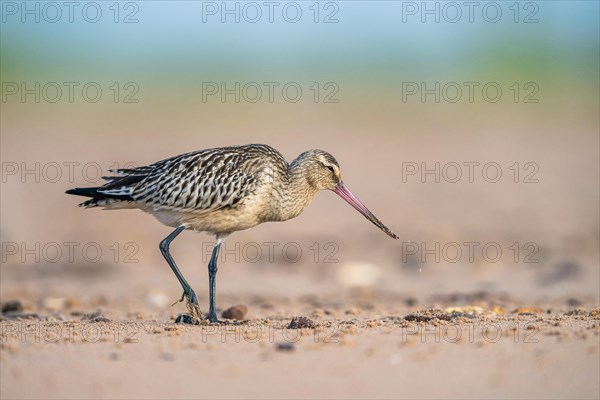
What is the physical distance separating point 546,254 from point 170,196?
761cm

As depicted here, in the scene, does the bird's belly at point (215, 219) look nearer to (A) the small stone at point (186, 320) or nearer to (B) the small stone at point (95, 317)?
(A) the small stone at point (186, 320)

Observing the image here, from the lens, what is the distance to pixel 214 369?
25.4 ft

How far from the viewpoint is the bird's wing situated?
10719 millimetres

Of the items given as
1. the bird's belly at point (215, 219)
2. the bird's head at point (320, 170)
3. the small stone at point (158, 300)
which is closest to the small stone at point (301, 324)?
the bird's belly at point (215, 219)

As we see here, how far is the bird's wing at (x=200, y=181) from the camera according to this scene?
35.2ft

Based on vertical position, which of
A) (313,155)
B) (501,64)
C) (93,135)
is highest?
(501,64)

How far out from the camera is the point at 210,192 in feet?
35.2

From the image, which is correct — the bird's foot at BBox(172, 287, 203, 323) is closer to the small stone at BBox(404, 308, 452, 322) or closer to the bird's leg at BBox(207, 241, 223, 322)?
the bird's leg at BBox(207, 241, 223, 322)

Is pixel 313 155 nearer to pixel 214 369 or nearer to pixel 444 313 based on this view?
pixel 444 313

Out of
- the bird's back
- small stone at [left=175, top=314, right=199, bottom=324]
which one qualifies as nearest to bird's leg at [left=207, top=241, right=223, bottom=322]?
small stone at [left=175, top=314, right=199, bottom=324]

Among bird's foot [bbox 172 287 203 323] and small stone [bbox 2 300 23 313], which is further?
small stone [bbox 2 300 23 313]

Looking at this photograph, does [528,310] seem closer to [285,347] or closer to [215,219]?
[215,219]

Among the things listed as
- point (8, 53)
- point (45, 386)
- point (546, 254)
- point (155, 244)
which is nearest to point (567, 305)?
point (546, 254)

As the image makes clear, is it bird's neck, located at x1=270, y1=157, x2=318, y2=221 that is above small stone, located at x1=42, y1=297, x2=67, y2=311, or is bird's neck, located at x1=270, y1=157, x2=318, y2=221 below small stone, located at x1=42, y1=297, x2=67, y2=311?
above
